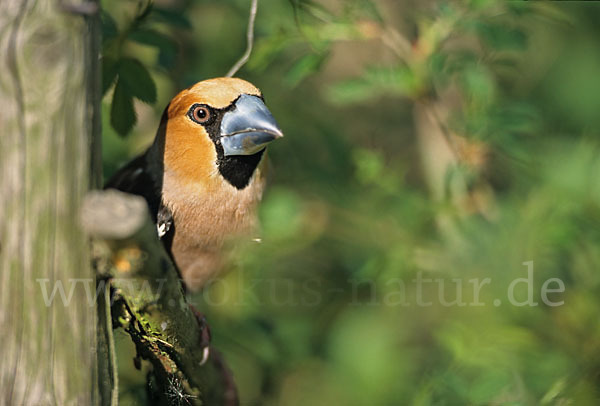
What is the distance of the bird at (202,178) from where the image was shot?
348 centimetres

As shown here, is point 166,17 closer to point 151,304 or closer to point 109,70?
point 109,70

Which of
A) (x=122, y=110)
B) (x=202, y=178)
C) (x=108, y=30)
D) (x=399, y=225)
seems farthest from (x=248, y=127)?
(x=399, y=225)

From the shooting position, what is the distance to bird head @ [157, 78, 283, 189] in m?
3.35

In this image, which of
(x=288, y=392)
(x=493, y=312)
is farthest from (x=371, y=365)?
(x=493, y=312)

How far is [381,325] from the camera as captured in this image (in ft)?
17.8

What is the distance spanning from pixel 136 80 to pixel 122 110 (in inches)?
5.1

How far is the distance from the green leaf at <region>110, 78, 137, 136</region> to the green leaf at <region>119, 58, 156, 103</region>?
18 millimetres

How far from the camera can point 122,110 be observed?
3.11m

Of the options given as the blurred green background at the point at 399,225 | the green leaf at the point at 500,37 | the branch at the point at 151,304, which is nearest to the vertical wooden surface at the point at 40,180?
the branch at the point at 151,304

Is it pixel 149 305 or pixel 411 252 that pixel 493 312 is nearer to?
pixel 411 252

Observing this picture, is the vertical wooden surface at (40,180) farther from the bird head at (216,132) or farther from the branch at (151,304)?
the bird head at (216,132)

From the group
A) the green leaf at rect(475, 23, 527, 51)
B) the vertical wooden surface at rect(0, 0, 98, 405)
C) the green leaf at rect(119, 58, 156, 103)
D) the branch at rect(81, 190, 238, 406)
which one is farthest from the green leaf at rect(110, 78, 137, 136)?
the green leaf at rect(475, 23, 527, 51)

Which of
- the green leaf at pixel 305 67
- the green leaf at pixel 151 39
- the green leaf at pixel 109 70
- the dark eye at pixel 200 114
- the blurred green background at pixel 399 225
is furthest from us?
the blurred green background at pixel 399 225

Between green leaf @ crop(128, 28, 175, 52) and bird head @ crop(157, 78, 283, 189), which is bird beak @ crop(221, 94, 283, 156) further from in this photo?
green leaf @ crop(128, 28, 175, 52)
